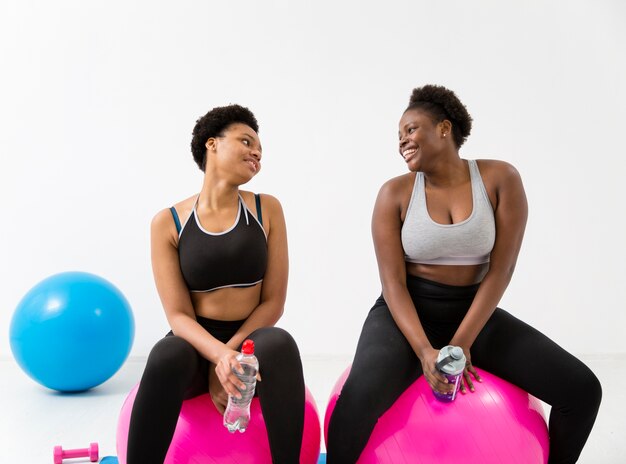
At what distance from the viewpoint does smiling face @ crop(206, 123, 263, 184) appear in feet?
7.86

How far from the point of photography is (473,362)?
239 cm

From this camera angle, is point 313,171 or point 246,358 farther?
point 313,171

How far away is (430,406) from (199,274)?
84cm

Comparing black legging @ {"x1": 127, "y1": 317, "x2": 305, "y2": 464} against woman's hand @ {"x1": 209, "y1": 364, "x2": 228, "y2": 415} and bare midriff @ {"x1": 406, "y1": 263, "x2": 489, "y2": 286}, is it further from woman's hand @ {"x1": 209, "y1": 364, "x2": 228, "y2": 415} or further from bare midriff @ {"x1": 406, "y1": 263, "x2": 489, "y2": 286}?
bare midriff @ {"x1": 406, "y1": 263, "x2": 489, "y2": 286}

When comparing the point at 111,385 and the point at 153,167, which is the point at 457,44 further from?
the point at 111,385

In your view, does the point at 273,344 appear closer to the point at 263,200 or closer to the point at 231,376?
the point at 231,376

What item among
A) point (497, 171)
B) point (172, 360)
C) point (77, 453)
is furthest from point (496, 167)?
point (77, 453)

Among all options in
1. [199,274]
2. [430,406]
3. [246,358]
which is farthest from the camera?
[199,274]

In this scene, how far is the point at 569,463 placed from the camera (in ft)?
7.58

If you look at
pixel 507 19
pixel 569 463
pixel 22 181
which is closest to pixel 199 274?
pixel 569 463

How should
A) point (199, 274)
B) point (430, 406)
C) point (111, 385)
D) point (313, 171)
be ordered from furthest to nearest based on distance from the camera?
1. point (313, 171)
2. point (111, 385)
3. point (199, 274)
4. point (430, 406)

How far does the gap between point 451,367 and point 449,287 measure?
1.19 ft

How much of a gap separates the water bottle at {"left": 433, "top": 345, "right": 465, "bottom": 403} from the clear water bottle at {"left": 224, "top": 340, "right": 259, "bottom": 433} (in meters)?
0.57

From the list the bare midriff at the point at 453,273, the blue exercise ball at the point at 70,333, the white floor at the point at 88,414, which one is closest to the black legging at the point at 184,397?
the bare midriff at the point at 453,273
